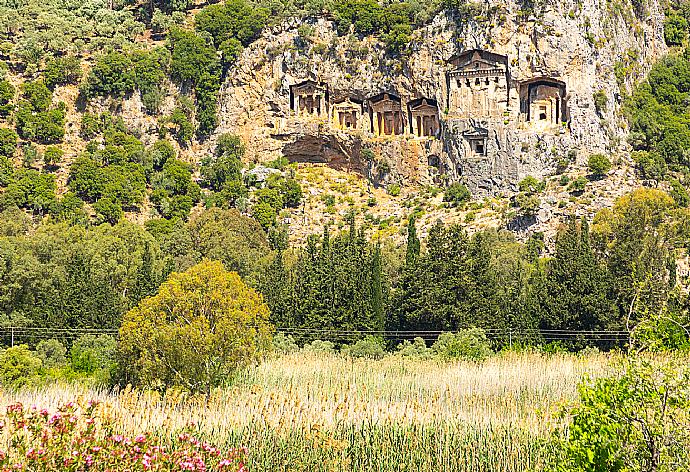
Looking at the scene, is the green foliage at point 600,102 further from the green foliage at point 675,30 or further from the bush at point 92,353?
the bush at point 92,353

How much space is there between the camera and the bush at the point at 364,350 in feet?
143

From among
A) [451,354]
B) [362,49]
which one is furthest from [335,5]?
[451,354]

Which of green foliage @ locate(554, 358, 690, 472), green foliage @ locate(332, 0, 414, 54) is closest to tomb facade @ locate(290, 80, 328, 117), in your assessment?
green foliage @ locate(332, 0, 414, 54)

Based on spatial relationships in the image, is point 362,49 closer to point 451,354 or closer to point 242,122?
point 242,122

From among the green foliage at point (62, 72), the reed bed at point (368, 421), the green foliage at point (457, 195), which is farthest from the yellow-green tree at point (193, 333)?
the green foliage at point (62, 72)

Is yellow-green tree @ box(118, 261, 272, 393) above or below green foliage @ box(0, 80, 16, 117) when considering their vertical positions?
below

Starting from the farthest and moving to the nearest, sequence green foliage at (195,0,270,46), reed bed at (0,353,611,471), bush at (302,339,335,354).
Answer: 1. green foliage at (195,0,270,46)
2. bush at (302,339,335,354)
3. reed bed at (0,353,611,471)

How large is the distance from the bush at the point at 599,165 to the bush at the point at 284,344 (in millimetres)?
40592

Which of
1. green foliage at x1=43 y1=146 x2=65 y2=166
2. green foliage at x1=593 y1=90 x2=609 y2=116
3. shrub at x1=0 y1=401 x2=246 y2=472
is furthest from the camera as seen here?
green foliage at x1=43 y1=146 x2=65 y2=166

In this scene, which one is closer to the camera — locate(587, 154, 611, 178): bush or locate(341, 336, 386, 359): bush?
locate(341, 336, 386, 359): bush

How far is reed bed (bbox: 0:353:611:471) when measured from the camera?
21453 mm

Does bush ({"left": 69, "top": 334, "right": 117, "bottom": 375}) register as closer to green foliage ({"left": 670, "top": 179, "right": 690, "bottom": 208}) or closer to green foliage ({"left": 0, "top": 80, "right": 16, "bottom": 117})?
green foliage ({"left": 0, "top": 80, "right": 16, "bottom": 117})

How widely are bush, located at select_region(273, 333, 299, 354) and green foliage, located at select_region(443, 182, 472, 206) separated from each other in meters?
38.8

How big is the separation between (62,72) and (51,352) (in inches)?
2172
